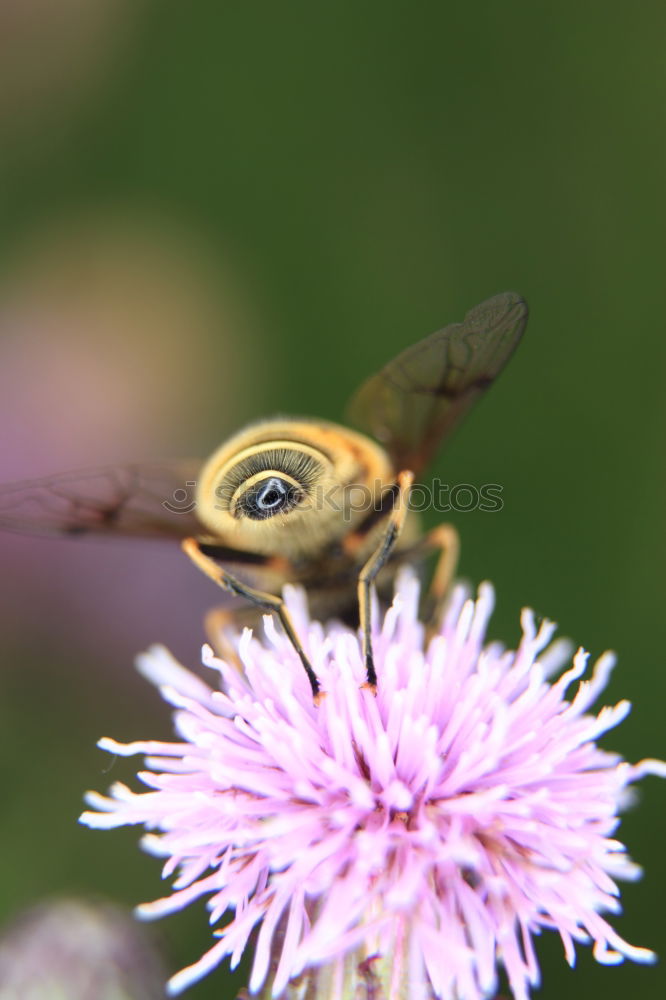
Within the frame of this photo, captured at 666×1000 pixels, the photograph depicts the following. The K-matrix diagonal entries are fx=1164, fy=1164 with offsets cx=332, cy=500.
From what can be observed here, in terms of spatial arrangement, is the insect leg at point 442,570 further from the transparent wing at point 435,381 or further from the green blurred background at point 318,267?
the green blurred background at point 318,267

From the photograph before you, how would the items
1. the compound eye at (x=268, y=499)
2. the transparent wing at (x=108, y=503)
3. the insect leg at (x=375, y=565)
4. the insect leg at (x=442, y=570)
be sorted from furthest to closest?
1. the insect leg at (x=442, y=570)
2. the transparent wing at (x=108, y=503)
3. the compound eye at (x=268, y=499)
4. the insect leg at (x=375, y=565)

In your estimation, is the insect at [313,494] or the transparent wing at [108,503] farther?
the transparent wing at [108,503]

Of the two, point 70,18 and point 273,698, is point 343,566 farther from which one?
point 70,18

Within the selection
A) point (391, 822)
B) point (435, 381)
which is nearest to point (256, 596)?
point (391, 822)

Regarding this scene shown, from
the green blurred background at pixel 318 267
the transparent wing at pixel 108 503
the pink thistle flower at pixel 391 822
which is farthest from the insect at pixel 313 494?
the green blurred background at pixel 318 267

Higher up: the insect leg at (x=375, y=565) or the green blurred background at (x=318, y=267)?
the green blurred background at (x=318, y=267)

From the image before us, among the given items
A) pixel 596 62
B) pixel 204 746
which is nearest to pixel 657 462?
pixel 596 62

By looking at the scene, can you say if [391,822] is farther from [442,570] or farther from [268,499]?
[442,570]
